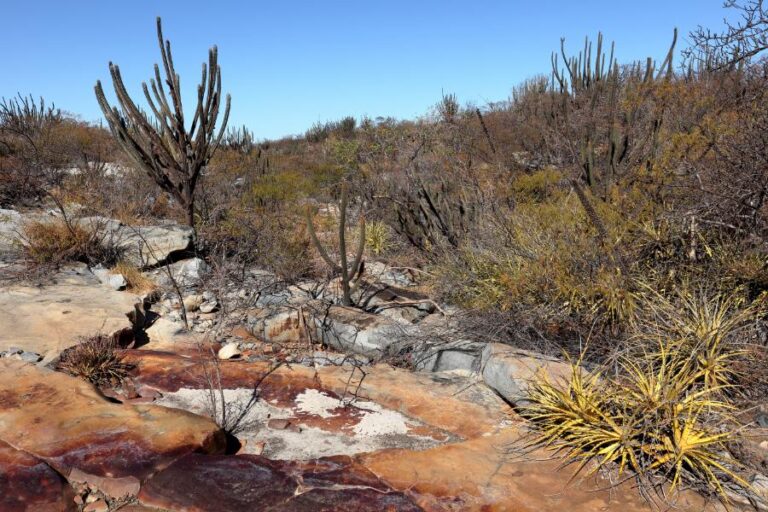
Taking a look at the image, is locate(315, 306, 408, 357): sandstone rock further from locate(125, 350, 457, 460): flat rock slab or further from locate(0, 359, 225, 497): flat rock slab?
locate(0, 359, 225, 497): flat rock slab

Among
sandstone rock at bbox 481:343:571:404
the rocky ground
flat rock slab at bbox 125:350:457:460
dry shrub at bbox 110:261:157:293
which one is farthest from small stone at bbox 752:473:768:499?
dry shrub at bbox 110:261:157:293

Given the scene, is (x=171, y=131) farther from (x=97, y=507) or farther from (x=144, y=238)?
(x=97, y=507)

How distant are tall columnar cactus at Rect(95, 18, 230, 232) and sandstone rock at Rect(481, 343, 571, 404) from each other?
18.9ft

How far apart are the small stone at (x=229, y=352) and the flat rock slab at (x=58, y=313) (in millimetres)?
969

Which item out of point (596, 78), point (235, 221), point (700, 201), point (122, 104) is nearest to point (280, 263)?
point (235, 221)

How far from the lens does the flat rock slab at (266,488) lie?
3.05 meters

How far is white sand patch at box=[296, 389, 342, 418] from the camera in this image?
14.2 ft

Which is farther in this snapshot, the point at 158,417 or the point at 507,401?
the point at 507,401

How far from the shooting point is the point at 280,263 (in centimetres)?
795

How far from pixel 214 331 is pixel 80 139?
12498 mm

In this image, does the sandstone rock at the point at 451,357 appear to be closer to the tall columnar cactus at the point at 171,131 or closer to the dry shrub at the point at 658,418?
the dry shrub at the point at 658,418

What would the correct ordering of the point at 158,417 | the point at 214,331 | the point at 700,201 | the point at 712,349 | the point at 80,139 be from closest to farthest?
the point at 158,417 < the point at 712,349 < the point at 700,201 < the point at 214,331 < the point at 80,139

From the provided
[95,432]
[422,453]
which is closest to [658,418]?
[422,453]

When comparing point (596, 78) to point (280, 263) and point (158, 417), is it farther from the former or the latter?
point (158, 417)
